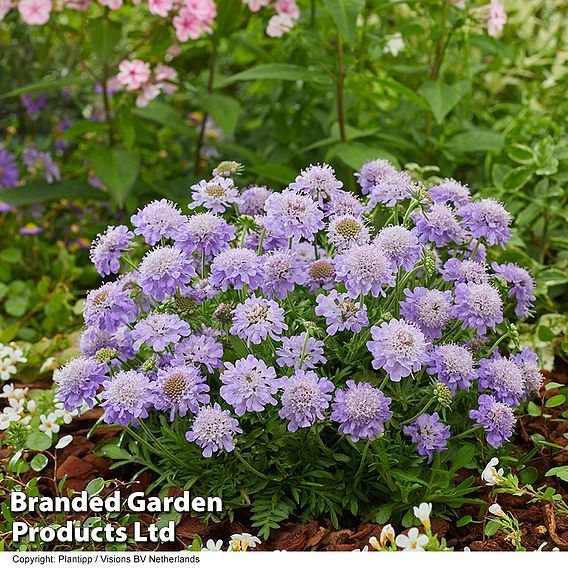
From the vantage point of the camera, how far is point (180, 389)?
1379 mm

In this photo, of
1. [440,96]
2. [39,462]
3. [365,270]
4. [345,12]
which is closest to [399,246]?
[365,270]

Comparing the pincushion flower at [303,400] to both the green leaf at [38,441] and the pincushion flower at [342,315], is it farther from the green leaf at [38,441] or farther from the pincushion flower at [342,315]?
the green leaf at [38,441]

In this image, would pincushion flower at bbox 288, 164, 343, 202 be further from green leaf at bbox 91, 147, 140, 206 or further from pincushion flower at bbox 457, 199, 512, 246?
green leaf at bbox 91, 147, 140, 206

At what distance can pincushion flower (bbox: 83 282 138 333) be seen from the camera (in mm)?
1457

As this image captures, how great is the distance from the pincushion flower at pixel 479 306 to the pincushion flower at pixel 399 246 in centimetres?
11

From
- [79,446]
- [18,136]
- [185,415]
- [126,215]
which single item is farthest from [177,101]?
[185,415]

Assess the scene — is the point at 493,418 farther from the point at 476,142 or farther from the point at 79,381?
the point at 476,142

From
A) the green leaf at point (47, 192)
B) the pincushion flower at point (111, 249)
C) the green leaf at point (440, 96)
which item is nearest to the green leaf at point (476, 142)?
the green leaf at point (440, 96)

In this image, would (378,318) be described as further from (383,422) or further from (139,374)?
(139,374)

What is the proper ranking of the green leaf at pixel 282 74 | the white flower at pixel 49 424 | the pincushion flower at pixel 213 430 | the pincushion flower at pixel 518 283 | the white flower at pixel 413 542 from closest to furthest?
the white flower at pixel 413 542
the pincushion flower at pixel 213 430
the pincushion flower at pixel 518 283
the white flower at pixel 49 424
the green leaf at pixel 282 74

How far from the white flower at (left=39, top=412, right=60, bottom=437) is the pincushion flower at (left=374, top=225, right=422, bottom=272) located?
79 centimetres

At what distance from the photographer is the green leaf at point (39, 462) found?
163 cm

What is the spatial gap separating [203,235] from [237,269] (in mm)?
94

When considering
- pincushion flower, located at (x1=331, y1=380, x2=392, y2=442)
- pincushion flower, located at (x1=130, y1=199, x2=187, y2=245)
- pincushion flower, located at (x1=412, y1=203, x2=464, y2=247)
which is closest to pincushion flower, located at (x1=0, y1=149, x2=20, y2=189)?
pincushion flower, located at (x1=130, y1=199, x2=187, y2=245)
